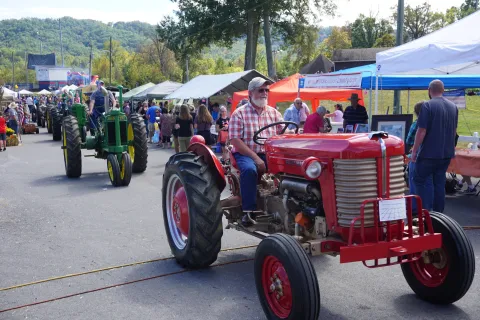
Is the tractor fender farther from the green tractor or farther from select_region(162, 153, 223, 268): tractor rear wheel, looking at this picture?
the green tractor

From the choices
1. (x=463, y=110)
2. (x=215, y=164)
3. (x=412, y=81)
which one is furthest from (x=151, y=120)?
(x=215, y=164)

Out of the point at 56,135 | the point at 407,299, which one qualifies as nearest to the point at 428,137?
the point at 407,299

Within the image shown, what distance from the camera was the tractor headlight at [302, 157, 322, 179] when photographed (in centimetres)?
399

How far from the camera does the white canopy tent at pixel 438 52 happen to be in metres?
7.90

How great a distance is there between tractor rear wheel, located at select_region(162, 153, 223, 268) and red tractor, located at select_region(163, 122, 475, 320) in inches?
26.1

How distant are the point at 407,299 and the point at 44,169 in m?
11.1

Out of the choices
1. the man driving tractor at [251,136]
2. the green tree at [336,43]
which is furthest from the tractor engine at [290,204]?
the green tree at [336,43]

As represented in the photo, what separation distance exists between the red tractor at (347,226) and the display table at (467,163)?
4428 mm

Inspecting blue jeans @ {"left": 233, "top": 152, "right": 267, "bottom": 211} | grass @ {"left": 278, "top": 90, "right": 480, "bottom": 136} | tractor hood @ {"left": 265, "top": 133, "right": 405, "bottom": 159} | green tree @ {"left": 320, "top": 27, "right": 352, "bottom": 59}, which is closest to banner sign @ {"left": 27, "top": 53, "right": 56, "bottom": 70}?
green tree @ {"left": 320, "top": 27, "right": 352, "bottom": 59}

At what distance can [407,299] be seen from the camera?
14.9 ft

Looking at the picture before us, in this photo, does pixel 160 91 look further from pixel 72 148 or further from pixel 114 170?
pixel 114 170

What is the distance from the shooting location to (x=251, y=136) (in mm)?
5281

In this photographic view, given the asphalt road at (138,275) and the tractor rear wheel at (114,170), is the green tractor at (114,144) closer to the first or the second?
the tractor rear wheel at (114,170)

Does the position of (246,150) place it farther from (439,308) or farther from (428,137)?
(428,137)
